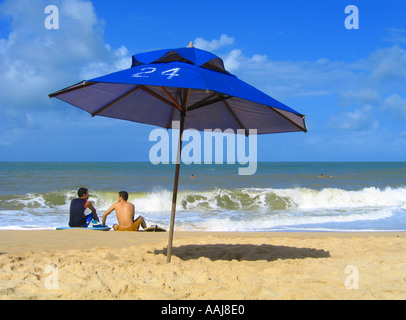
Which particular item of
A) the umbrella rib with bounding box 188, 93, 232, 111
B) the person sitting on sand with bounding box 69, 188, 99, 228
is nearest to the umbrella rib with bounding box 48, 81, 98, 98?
the umbrella rib with bounding box 188, 93, 232, 111

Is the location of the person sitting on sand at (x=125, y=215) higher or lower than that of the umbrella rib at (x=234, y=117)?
lower

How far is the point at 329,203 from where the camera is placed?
66.5 ft

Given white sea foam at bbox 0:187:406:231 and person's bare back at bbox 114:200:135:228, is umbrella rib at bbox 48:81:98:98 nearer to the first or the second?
person's bare back at bbox 114:200:135:228

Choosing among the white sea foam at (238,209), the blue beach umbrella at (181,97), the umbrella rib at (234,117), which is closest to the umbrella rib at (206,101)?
the blue beach umbrella at (181,97)

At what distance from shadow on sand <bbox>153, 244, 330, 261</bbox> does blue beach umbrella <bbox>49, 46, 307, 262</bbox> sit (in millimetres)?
1117

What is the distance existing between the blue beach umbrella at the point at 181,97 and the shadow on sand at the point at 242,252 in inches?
44.0

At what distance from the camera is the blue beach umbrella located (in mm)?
3812

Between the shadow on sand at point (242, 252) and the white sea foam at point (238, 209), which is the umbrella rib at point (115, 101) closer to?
the shadow on sand at point (242, 252)

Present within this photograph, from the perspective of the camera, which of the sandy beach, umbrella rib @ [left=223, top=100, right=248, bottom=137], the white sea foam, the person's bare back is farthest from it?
the white sea foam

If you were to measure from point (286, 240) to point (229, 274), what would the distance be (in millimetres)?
3702

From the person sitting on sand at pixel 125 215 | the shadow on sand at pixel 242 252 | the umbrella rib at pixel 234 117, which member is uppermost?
the umbrella rib at pixel 234 117

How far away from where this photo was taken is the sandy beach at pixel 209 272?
12.9ft

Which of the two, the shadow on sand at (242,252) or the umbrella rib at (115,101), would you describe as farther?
the shadow on sand at (242,252)
